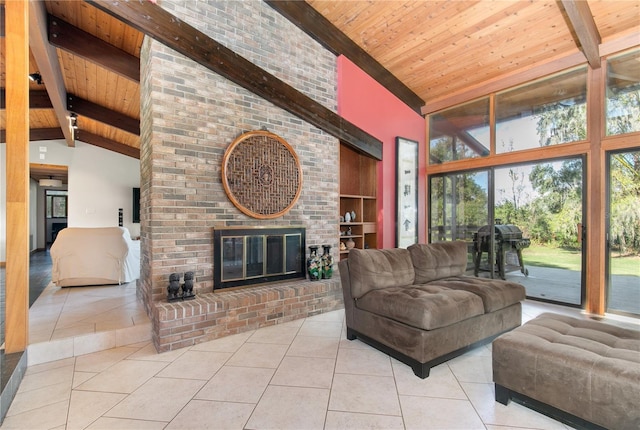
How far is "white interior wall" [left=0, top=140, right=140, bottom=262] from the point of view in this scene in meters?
7.24

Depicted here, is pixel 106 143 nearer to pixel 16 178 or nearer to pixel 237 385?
pixel 16 178

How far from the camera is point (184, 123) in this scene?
311 centimetres

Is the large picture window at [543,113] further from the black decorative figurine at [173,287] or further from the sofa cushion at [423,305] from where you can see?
the black decorative figurine at [173,287]

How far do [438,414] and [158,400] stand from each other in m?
1.69

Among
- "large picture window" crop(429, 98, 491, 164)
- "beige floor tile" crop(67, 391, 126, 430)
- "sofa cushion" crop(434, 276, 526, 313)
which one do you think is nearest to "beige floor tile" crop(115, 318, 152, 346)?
"beige floor tile" crop(67, 391, 126, 430)

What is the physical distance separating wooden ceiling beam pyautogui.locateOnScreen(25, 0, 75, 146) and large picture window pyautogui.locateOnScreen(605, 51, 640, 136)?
5974 mm

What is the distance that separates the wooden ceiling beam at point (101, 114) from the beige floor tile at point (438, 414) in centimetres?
661

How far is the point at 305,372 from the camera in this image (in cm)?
229

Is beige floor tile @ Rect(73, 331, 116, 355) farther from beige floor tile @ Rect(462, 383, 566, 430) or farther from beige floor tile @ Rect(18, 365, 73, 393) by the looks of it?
beige floor tile @ Rect(462, 383, 566, 430)

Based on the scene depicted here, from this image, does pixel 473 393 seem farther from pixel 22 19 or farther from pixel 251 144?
pixel 22 19

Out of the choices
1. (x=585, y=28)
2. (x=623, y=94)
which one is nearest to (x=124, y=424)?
(x=585, y=28)

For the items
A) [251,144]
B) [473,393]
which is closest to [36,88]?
[251,144]

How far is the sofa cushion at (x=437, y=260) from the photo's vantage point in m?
3.18

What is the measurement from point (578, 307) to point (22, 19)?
242 inches
